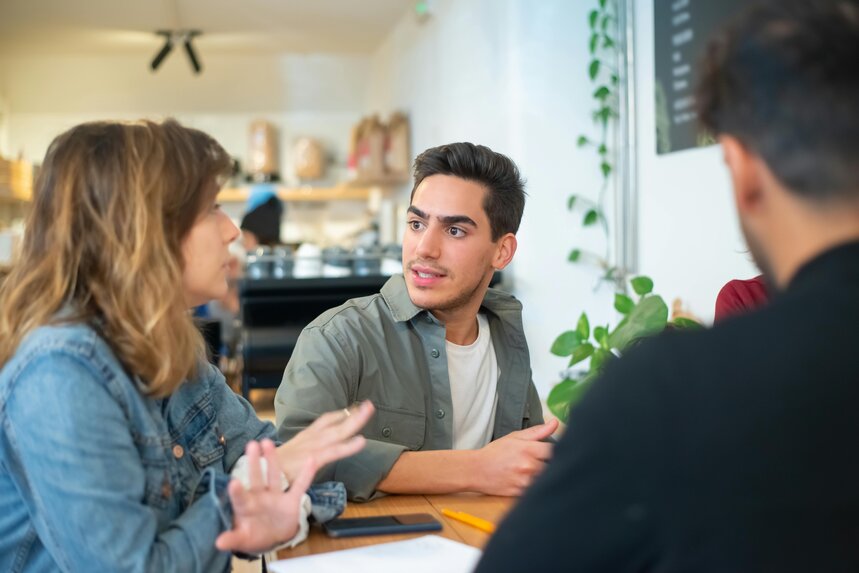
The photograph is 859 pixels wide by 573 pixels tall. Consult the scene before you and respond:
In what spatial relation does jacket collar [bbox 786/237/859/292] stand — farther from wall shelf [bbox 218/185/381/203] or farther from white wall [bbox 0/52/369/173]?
white wall [bbox 0/52/369/173]

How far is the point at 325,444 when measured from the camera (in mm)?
1202

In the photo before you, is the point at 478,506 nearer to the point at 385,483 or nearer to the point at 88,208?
the point at 385,483

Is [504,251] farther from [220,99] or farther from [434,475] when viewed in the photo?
[220,99]

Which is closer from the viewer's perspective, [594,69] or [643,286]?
[643,286]

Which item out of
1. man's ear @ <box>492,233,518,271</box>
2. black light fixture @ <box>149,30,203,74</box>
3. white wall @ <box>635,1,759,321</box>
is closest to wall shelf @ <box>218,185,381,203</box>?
black light fixture @ <box>149,30,203,74</box>

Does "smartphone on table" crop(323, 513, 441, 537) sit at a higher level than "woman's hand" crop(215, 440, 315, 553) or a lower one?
lower

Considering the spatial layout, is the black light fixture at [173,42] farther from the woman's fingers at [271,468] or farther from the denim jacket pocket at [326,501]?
the woman's fingers at [271,468]

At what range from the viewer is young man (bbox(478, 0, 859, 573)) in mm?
622

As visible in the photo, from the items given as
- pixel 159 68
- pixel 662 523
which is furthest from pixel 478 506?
pixel 159 68

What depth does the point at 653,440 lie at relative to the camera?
62 cm

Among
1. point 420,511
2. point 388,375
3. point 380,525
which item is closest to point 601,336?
point 388,375

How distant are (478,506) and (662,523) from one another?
83cm

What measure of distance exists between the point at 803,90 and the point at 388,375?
118 cm

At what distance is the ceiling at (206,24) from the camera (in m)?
6.49
